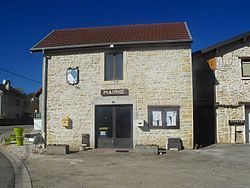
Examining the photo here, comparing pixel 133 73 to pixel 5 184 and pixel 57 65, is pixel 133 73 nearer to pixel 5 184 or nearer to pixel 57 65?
pixel 57 65

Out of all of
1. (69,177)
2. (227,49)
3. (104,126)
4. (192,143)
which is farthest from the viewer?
(227,49)

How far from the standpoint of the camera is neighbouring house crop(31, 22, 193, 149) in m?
15.3

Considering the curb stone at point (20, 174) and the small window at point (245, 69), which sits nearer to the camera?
the curb stone at point (20, 174)

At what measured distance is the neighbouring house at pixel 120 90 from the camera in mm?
15328

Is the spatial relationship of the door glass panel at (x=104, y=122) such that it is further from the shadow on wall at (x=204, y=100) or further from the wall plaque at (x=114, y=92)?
the shadow on wall at (x=204, y=100)

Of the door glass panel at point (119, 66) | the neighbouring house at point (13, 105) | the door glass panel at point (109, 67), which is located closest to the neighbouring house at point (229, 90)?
the door glass panel at point (119, 66)

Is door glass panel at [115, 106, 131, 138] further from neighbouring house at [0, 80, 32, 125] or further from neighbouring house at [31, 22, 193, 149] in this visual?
neighbouring house at [0, 80, 32, 125]

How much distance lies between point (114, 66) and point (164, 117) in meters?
3.54

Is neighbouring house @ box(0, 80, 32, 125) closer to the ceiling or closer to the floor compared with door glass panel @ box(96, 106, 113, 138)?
closer to the ceiling

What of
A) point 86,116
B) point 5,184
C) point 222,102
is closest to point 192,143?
point 222,102

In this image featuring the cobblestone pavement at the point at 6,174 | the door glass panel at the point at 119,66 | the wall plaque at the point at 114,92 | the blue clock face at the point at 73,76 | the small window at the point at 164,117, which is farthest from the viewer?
the blue clock face at the point at 73,76

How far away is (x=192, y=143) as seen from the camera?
1502 cm

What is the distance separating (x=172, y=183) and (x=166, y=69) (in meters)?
8.38

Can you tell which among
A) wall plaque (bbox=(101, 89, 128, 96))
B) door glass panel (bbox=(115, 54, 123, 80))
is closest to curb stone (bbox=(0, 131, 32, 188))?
wall plaque (bbox=(101, 89, 128, 96))
